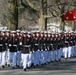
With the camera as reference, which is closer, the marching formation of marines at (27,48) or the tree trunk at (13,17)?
the marching formation of marines at (27,48)

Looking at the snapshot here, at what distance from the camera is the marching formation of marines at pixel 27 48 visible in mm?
18359

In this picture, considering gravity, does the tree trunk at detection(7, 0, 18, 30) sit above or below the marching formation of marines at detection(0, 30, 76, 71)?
above

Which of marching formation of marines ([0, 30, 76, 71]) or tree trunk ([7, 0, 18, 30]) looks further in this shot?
tree trunk ([7, 0, 18, 30])

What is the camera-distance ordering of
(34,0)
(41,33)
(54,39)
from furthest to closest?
(34,0) → (54,39) → (41,33)

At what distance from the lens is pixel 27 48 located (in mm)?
18156

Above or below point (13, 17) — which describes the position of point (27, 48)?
below

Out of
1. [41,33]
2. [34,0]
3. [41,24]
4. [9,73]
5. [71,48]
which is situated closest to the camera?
[9,73]

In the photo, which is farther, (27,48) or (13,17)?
(13,17)

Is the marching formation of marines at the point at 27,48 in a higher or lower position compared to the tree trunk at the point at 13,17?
lower

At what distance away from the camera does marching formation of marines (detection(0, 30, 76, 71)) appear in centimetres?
1836

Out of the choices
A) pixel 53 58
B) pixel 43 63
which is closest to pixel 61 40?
pixel 53 58

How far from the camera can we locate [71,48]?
91.6ft

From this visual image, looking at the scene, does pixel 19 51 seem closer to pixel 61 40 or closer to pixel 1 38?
pixel 1 38

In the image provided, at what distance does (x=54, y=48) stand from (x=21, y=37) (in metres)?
5.03
